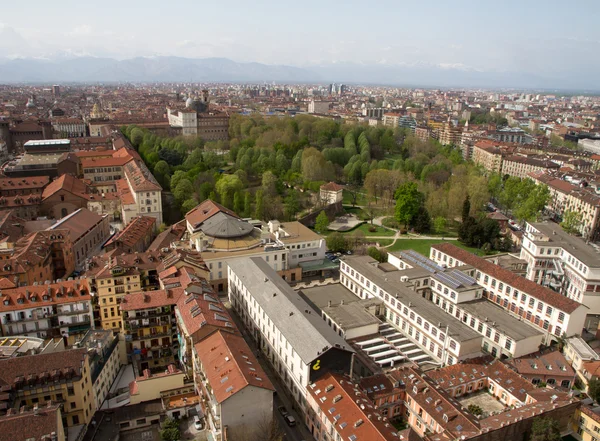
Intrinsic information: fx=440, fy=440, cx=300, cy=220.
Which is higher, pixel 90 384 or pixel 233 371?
pixel 233 371

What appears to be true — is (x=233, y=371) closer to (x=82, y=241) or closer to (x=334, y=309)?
(x=334, y=309)

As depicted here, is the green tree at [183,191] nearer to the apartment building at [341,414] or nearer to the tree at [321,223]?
the tree at [321,223]

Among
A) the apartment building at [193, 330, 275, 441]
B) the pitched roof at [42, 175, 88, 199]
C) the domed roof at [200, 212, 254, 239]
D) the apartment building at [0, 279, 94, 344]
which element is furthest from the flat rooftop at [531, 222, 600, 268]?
the pitched roof at [42, 175, 88, 199]

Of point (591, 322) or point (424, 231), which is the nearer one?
point (591, 322)

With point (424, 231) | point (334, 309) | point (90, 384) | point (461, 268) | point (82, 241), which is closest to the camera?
point (90, 384)

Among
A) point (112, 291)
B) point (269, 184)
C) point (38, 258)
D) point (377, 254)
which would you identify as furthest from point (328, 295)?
point (269, 184)

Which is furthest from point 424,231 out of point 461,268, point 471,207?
point 461,268
